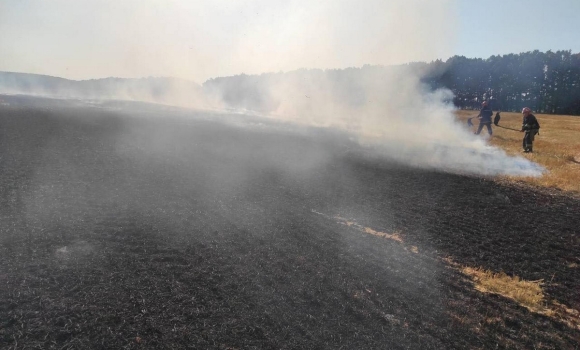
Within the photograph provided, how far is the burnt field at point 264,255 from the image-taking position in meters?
5.63

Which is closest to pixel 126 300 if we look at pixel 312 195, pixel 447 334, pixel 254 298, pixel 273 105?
pixel 254 298

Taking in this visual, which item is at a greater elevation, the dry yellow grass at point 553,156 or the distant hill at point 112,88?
the distant hill at point 112,88

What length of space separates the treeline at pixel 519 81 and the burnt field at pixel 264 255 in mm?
68938

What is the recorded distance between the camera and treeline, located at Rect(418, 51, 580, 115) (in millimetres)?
73375

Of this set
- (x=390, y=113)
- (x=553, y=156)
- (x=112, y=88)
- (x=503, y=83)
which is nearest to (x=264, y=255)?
(x=553, y=156)

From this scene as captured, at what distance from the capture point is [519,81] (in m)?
79.7

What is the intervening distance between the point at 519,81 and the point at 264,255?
305 feet

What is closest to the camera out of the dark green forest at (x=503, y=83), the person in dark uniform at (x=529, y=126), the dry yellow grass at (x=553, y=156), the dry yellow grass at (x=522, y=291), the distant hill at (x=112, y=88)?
the dry yellow grass at (x=522, y=291)

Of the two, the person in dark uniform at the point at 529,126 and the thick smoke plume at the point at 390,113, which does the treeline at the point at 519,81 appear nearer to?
the thick smoke plume at the point at 390,113

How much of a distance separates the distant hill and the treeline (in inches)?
2067

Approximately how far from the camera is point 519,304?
6.79 metres

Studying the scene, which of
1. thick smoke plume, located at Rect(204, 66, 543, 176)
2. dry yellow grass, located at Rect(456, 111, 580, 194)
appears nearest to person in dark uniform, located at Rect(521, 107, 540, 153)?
dry yellow grass, located at Rect(456, 111, 580, 194)

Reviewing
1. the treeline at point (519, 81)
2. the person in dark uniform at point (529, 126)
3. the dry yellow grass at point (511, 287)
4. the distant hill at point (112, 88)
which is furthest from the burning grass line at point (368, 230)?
the treeline at point (519, 81)

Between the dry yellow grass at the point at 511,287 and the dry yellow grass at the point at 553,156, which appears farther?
the dry yellow grass at the point at 553,156
